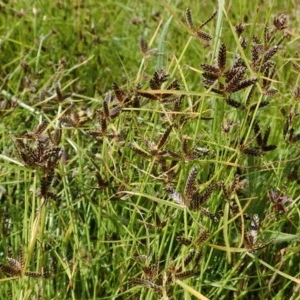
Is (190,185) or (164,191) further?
(164,191)

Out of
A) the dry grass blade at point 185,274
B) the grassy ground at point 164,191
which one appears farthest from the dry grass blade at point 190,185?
the dry grass blade at point 185,274

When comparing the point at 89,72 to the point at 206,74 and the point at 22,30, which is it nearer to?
the point at 22,30

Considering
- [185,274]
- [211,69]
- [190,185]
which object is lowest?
[185,274]

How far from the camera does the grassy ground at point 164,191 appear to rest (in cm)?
109

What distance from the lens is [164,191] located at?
1154 mm

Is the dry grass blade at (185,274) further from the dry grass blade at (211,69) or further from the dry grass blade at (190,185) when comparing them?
the dry grass blade at (211,69)

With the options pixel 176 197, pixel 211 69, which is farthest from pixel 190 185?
pixel 211 69

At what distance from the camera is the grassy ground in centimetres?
109

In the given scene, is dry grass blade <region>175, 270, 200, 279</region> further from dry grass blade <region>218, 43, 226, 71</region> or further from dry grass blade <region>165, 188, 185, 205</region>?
dry grass blade <region>218, 43, 226, 71</region>

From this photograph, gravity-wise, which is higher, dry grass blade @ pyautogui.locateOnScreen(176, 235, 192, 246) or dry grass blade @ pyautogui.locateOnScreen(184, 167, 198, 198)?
dry grass blade @ pyautogui.locateOnScreen(184, 167, 198, 198)

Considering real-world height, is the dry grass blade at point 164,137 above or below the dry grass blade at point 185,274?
above

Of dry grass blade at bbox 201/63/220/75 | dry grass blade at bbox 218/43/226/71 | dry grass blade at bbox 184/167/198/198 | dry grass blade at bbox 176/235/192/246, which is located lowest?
dry grass blade at bbox 176/235/192/246

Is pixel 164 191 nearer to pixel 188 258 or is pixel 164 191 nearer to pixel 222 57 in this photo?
pixel 188 258

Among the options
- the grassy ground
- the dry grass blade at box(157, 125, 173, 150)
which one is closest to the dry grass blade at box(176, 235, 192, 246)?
the grassy ground
